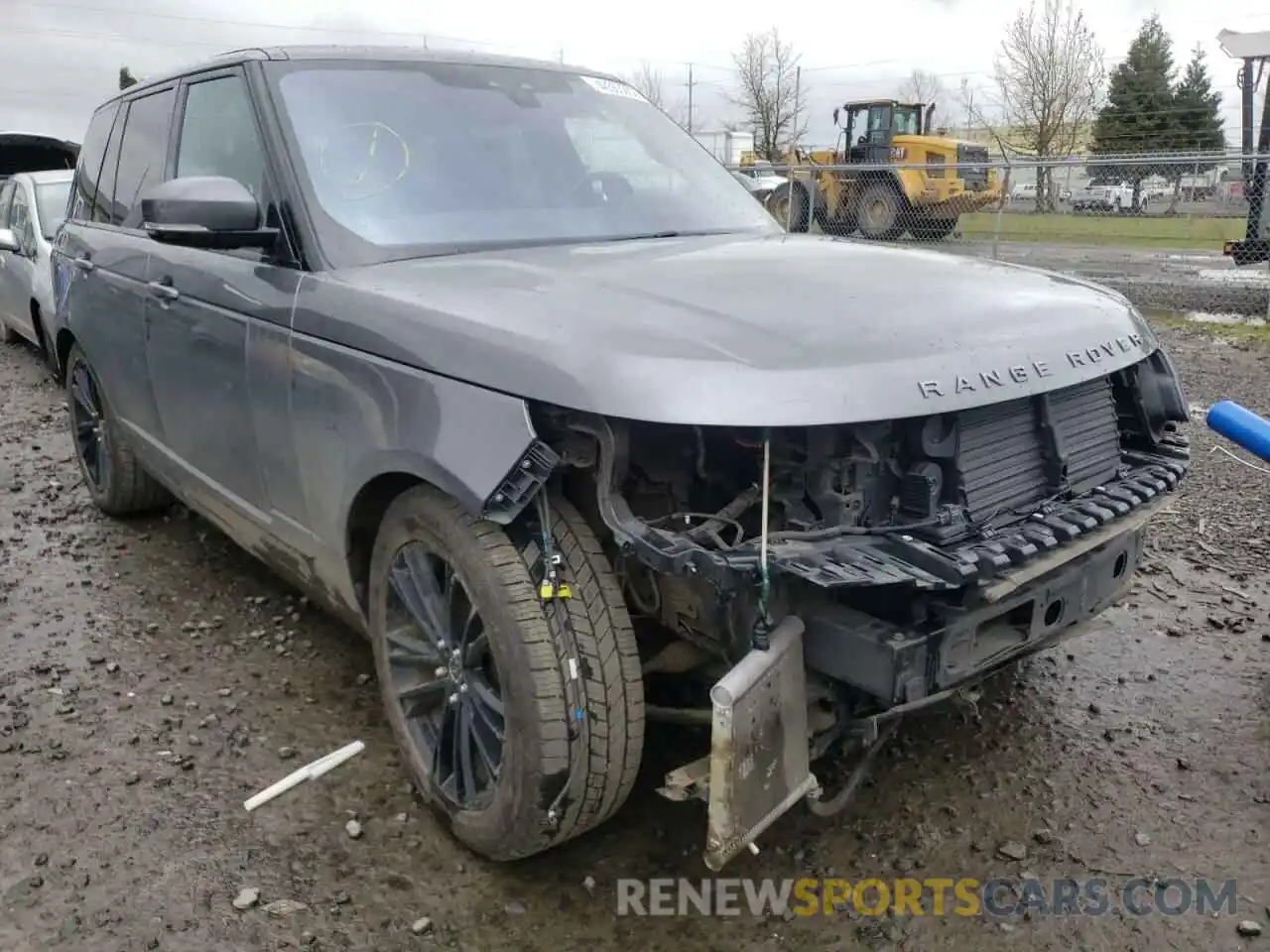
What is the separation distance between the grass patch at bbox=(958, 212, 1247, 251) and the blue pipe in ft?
47.4

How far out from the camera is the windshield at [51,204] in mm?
8062

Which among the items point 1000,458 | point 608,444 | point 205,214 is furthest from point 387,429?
point 1000,458

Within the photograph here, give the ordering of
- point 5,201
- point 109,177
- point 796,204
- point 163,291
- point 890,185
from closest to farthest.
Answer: point 163,291 < point 109,177 < point 5,201 < point 796,204 < point 890,185

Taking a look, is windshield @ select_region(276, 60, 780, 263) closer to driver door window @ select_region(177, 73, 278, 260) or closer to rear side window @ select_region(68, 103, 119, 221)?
driver door window @ select_region(177, 73, 278, 260)

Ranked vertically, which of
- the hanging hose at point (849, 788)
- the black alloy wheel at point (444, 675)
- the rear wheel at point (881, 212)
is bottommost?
the hanging hose at point (849, 788)

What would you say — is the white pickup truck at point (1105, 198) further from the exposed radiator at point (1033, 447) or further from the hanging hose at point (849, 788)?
the hanging hose at point (849, 788)

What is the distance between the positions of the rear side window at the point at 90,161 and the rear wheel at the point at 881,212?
1416 centimetres

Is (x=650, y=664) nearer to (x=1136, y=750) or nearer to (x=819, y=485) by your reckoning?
(x=819, y=485)

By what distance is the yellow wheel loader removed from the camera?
16891 mm

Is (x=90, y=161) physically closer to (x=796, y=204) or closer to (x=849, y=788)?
(x=849, y=788)

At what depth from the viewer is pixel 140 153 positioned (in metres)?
4.16

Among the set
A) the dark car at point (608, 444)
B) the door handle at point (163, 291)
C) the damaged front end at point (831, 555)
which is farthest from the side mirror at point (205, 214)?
the damaged front end at point (831, 555)

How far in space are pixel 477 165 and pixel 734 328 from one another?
134 centimetres

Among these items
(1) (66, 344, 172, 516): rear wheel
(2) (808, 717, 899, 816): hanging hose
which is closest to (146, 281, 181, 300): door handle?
(1) (66, 344, 172, 516): rear wheel
